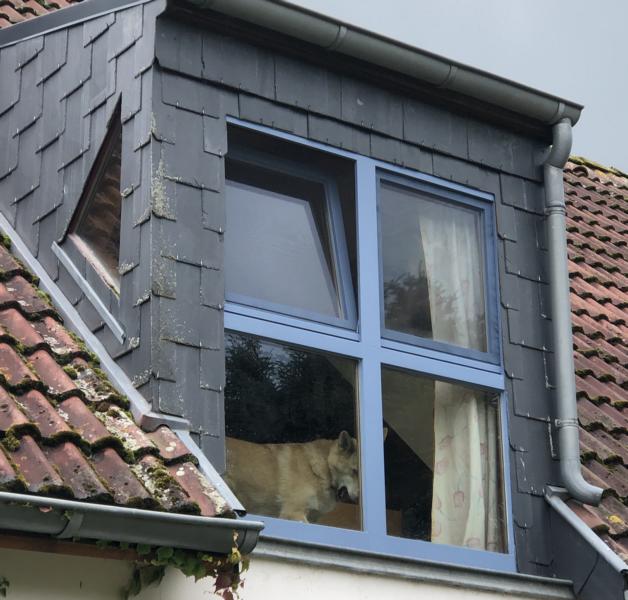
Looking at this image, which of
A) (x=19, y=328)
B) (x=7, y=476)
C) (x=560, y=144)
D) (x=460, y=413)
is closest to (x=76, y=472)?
(x=7, y=476)

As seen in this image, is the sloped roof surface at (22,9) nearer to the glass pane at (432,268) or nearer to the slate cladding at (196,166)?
the slate cladding at (196,166)

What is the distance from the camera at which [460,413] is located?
20.7 feet

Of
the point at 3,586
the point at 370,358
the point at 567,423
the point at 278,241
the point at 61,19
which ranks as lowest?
the point at 3,586

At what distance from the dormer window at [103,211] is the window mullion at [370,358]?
3.65ft

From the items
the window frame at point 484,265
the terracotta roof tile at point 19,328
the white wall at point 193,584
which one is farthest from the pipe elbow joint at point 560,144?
the terracotta roof tile at point 19,328

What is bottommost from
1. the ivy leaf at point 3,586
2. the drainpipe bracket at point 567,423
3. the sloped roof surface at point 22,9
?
the ivy leaf at point 3,586

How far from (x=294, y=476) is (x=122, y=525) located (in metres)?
1.37

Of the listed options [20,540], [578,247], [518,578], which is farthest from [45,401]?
[578,247]

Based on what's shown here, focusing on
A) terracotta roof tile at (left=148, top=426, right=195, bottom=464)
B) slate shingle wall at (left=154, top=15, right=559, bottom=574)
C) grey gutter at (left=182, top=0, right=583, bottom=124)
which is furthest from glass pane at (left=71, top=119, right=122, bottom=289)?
terracotta roof tile at (left=148, top=426, right=195, bottom=464)

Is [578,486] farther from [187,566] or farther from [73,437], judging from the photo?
[73,437]

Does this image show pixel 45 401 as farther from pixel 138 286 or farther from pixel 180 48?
pixel 180 48

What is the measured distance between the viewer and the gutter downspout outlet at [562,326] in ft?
20.6

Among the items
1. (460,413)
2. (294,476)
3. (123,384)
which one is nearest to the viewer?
(123,384)

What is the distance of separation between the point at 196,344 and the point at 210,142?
0.98m
